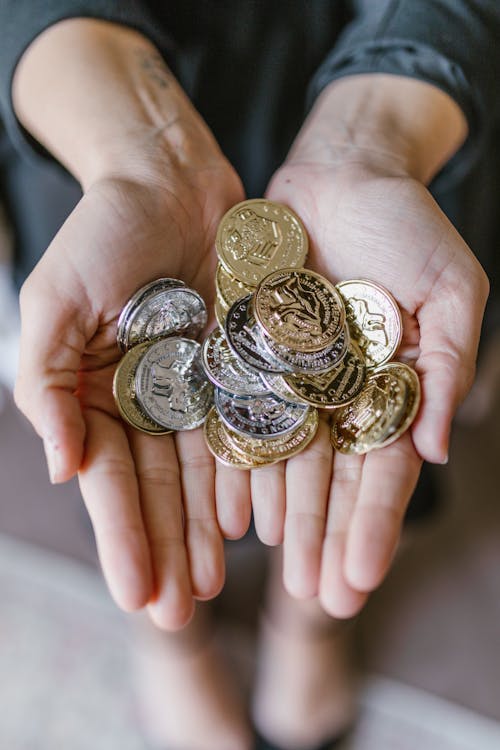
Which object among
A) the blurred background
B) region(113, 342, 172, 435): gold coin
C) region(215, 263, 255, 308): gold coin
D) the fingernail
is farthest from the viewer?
the blurred background

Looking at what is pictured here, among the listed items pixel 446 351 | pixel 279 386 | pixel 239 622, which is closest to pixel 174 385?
pixel 279 386

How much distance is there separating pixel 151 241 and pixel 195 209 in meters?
0.11

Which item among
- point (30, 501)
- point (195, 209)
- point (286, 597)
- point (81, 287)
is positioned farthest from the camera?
point (30, 501)

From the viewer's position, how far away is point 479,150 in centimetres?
109

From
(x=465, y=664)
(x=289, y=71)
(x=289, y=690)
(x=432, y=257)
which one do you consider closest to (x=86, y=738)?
(x=289, y=690)

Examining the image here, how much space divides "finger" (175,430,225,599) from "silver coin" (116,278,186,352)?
144 mm

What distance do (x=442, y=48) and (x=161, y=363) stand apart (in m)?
0.62

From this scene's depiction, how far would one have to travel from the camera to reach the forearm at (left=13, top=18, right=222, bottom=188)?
100cm

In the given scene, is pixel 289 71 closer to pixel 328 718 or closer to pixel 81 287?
pixel 81 287

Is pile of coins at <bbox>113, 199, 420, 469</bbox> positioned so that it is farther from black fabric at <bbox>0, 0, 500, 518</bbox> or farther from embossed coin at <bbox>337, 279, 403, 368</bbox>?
black fabric at <bbox>0, 0, 500, 518</bbox>

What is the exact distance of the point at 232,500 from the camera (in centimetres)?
85

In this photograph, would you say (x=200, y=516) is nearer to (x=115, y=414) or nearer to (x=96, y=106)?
(x=115, y=414)

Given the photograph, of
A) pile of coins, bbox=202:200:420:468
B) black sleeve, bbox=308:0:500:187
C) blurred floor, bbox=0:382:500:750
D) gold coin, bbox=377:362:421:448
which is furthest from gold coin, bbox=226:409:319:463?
blurred floor, bbox=0:382:500:750

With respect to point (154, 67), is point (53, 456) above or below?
below
